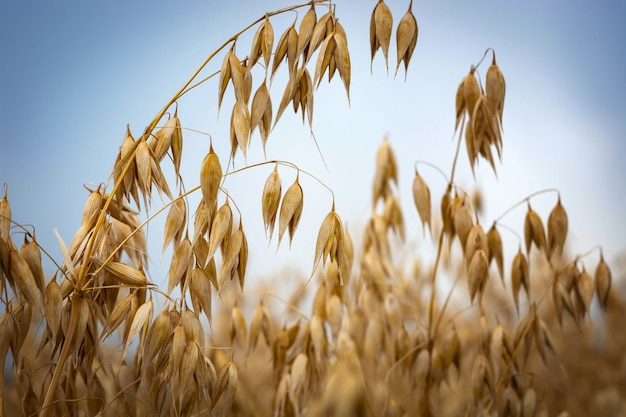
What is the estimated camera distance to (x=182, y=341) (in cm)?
60

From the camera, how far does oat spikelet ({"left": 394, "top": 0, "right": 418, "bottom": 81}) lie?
2.34ft

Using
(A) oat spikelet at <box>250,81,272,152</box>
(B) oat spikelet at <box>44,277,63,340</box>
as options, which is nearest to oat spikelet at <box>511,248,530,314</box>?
(A) oat spikelet at <box>250,81,272,152</box>

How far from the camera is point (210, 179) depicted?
595mm

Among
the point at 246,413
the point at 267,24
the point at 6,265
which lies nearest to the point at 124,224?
the point at 6,265

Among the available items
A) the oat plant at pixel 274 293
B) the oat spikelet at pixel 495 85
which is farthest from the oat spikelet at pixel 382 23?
the oat spikelet at pixel 495 85

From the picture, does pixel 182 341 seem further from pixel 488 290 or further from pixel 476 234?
pixel 488 290

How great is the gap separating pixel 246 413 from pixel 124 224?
18.1 inches

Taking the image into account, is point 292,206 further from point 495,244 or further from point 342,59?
point 495,244

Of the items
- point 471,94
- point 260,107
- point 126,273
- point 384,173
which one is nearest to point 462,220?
point 471,94

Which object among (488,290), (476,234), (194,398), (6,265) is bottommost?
(194,398)

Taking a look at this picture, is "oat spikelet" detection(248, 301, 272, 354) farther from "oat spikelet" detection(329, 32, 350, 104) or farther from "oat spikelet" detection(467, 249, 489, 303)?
"oat spikelet" detection(329, 32, 350, 104)

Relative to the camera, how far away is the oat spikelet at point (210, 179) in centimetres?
59

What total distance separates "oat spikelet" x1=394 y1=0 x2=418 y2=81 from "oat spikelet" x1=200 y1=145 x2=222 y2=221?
0.26 metres

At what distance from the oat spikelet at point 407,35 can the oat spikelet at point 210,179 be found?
26 cm
